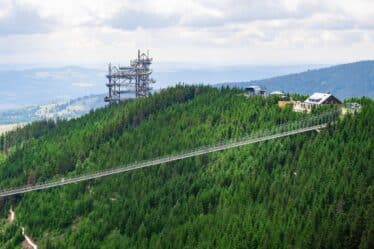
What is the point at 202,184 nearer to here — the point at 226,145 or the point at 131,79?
the point at 226,145

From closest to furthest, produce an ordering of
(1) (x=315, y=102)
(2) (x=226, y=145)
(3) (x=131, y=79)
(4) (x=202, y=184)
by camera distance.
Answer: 1. (4) (x=202, y=184)
2. (2) (x=226, y=145)
3. (1) (x=315, y=102)
4. (3) (x=131, y=79)

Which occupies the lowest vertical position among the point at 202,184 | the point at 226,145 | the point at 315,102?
the point at 202,184

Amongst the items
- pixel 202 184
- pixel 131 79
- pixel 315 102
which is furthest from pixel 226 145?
pixel 131 79

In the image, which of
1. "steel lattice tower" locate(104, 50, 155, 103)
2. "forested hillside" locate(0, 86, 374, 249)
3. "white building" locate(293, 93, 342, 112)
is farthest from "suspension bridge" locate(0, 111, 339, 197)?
"steel lattice tower" locate(104, 50, 155, 103)

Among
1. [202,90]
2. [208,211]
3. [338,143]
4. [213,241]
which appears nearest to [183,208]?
[208,211]

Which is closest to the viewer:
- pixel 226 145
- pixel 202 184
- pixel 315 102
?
pixel 202 184

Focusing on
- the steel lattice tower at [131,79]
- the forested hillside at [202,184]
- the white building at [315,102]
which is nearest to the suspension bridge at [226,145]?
the forested hillside at [202,184]

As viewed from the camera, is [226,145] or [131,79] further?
[131,79]

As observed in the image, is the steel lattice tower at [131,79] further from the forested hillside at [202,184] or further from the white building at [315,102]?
the white building at [315,102]
